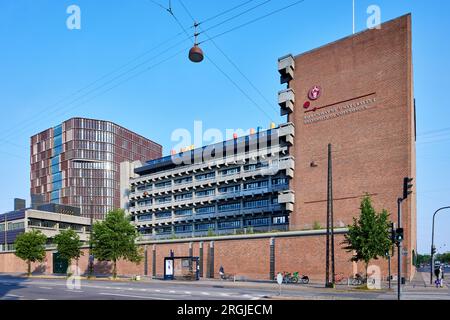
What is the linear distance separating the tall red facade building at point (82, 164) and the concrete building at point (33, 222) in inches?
929

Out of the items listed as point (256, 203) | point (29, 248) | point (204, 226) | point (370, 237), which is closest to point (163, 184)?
point (204, 226)

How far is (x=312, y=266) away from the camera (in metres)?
41.1

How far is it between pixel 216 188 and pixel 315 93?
30.9 m

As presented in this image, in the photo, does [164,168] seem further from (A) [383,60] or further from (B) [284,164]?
(A) [383,60]

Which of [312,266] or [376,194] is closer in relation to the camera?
[312,266]

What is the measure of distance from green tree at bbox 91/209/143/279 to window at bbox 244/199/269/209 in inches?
1036

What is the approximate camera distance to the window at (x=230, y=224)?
239 feet

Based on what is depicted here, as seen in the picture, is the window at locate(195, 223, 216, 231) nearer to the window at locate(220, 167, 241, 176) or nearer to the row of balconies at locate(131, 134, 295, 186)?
the window at locate(220, 167, 241, 176)

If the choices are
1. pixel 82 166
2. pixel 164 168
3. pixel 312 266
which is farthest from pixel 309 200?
Result: pixel 82 166

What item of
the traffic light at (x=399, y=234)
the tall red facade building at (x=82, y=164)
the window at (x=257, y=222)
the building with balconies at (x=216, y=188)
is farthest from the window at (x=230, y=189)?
the tall red facade building at (x=82, y=164)

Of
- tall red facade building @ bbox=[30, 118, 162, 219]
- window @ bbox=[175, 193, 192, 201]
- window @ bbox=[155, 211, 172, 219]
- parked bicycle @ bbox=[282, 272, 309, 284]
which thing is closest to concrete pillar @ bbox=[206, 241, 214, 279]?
parked bicycle @ bbox=[282, 272, 309, 284]

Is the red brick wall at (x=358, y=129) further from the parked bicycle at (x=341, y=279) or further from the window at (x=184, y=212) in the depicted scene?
the window at (x=184, y=212)

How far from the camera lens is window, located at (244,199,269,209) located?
2709 inches
